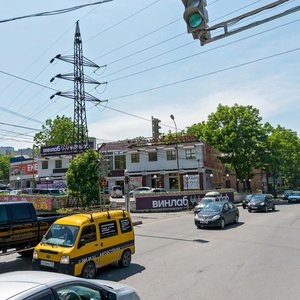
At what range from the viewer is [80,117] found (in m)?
49.2

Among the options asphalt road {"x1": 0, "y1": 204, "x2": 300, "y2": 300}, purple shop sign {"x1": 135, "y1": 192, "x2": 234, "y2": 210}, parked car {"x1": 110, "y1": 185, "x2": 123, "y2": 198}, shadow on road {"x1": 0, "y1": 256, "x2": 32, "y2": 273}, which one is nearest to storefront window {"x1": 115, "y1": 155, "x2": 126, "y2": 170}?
parked car {"x1": 110, "y1": 185, "x2": 123, "y2": 198}

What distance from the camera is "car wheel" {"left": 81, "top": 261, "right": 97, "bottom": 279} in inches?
361

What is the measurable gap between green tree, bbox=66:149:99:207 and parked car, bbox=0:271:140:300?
2766 cm

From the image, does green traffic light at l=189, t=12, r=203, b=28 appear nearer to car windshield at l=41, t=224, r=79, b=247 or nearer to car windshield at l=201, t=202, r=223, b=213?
car windshield at l=41, t=224, r=79, b=247

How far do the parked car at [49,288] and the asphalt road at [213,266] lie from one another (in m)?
3.49

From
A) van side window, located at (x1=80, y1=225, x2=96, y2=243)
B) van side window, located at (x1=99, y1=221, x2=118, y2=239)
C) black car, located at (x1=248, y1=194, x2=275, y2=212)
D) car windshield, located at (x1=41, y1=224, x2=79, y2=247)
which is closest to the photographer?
car windshield, located at (x1=41, y1=224, x2=79, y2=247)

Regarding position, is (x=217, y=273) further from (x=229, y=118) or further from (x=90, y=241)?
(x=229, y=118)

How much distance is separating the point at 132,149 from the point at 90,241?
144 ft

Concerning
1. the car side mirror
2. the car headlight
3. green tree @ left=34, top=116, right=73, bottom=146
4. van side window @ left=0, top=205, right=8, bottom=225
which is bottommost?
the car headlight

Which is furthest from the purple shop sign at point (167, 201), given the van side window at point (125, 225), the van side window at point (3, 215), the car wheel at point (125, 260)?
the car wheel at point (125, 260)

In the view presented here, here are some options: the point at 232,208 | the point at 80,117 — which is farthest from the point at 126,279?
the point at 80,117

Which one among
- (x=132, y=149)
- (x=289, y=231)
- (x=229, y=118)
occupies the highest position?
(x=229, y=118)

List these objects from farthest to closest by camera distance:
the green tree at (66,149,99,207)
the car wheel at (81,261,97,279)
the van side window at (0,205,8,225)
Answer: the green tree at (66,149,99,207) → the van side window at (0,205,8,225) → the car wheel at (81,261,97,279)

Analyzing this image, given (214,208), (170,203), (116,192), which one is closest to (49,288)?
(214,208)
